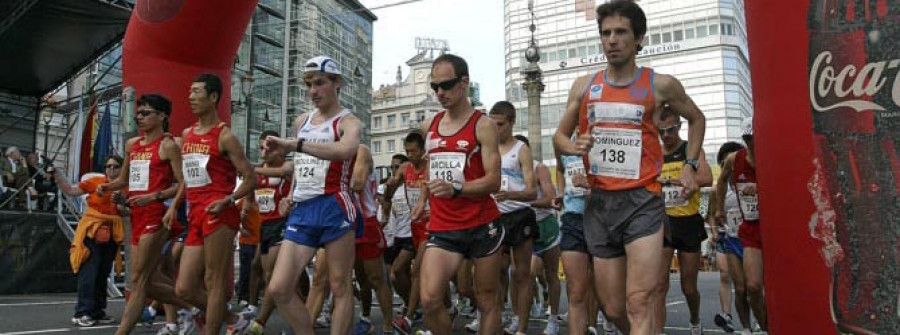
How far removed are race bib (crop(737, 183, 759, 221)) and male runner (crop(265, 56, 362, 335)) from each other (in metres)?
3.28

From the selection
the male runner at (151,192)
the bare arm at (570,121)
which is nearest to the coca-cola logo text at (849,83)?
the bare arm at (570,121)

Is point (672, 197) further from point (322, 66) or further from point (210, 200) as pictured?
point (210, 200)

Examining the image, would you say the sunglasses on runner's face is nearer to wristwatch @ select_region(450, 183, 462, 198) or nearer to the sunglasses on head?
wristwatch @ select_region(450, 183, 462, 198)

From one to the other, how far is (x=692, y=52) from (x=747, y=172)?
192ft

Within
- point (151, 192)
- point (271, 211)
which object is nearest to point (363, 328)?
point (271, 211)

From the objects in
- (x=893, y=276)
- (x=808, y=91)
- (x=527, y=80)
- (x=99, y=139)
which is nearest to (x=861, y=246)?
(x=893, y=276)

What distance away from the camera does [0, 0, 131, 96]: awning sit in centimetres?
1666

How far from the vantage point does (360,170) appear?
567 centimetres

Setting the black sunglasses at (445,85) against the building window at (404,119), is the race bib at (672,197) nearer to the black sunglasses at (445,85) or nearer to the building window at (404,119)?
the black sunglasses at (445,85)

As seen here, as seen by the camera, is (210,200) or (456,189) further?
(210,200)

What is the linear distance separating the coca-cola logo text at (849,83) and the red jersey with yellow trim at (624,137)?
0.81 meters

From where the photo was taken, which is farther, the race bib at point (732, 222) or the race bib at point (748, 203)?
the race bib at point (732, 222)

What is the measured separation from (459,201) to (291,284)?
3.88 ft

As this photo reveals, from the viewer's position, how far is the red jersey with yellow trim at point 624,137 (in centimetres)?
404
